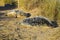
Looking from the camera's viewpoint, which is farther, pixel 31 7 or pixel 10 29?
pixel 31 7

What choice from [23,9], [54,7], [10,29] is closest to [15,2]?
[23,9]

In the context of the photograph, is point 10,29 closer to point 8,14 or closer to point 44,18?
point 8,14

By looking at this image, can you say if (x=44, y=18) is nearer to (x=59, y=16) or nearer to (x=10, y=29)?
(x=59, y=16)

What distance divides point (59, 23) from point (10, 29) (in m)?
0.55

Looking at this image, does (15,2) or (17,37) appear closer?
(17,37)

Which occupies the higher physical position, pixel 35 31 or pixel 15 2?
pixel 15 2

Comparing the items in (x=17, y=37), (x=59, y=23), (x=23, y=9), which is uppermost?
(x=23, y=9)

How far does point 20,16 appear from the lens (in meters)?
1.97

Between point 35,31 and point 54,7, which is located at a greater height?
point 54,7

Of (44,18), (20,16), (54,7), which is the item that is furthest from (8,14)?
(54,7)

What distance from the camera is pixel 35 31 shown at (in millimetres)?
1886

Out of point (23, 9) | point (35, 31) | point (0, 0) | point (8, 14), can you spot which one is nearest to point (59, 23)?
point (35, 31)

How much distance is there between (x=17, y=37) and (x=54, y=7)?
0.55m

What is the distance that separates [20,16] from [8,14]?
0.46ft
